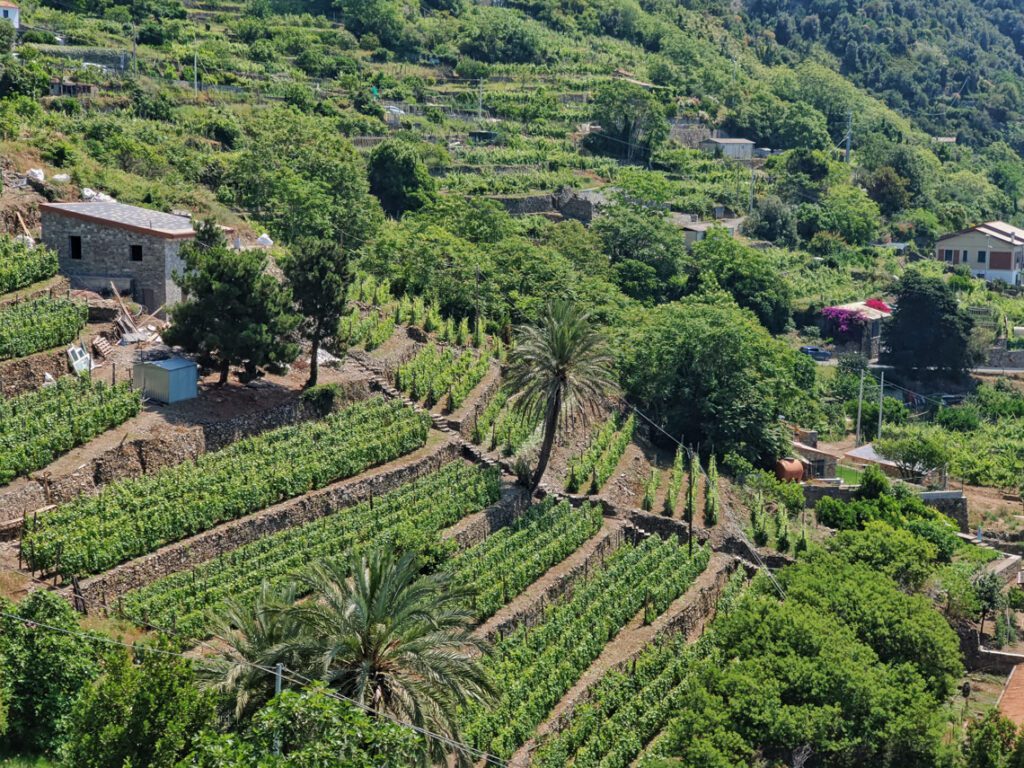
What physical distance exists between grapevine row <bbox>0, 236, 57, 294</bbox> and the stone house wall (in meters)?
0.66

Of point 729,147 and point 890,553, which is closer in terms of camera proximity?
point 890,553

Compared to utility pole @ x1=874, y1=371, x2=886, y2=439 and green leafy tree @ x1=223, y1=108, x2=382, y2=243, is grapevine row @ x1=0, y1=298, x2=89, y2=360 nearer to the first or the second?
green leafy tree @ x1=223, y1=108, x2=382, y2=243

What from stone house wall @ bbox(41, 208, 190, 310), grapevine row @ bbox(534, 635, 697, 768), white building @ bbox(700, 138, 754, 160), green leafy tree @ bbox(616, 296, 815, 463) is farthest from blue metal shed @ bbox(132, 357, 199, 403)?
white building @ bbox(700, 138, 754, 160)

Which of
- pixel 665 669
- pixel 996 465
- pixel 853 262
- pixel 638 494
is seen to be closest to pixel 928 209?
pixel 853 262

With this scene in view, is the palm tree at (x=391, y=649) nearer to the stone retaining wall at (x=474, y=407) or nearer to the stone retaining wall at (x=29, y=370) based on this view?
the stone retaining wall at (x=29, y=370)

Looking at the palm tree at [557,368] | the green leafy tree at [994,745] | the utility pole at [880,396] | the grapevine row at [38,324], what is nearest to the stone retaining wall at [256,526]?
the palm tree at [557,368]

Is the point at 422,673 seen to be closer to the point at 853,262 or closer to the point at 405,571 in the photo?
the point at 405,571

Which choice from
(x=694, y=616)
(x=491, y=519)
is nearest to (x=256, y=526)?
(x=491, y=519)

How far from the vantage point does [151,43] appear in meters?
87.7

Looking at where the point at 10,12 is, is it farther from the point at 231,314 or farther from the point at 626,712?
the point at 626,712

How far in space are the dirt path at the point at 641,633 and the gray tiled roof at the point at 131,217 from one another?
58.3 ft

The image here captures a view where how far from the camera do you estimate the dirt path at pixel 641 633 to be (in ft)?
121

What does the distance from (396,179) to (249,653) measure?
148ft

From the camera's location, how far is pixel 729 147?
103 meters
